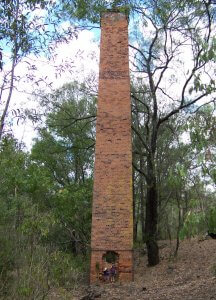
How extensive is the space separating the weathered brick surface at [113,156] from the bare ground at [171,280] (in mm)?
1081

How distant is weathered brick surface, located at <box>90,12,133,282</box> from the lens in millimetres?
13758

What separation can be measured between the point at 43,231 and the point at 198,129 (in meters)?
4.04

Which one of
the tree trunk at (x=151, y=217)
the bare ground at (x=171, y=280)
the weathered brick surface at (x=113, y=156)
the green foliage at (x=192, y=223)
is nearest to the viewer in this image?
the green foliage at (x=192, y=223)

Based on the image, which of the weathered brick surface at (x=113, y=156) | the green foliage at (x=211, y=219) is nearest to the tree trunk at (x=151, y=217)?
the weathered brick surface at (x=113, y=156)

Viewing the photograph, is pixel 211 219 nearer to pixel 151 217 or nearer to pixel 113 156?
pixel 113 156

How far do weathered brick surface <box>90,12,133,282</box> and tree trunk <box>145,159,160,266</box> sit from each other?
1.92 m

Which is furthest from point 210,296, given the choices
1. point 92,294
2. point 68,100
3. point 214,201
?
point 68,100

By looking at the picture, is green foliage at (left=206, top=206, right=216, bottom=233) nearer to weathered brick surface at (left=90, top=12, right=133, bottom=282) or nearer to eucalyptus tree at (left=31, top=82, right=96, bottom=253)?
weathered brick surface at (left=90, top=12, right=133, bottom=282)

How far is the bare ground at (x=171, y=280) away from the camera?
1053cm

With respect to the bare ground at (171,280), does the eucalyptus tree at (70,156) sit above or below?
above

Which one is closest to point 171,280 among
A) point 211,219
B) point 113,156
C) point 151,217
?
point 151,217

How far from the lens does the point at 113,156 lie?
14648 mm

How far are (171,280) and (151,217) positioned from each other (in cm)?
350

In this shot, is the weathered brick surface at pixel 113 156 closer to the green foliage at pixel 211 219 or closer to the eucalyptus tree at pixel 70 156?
the eucalyptus tree at pixel 70 156
